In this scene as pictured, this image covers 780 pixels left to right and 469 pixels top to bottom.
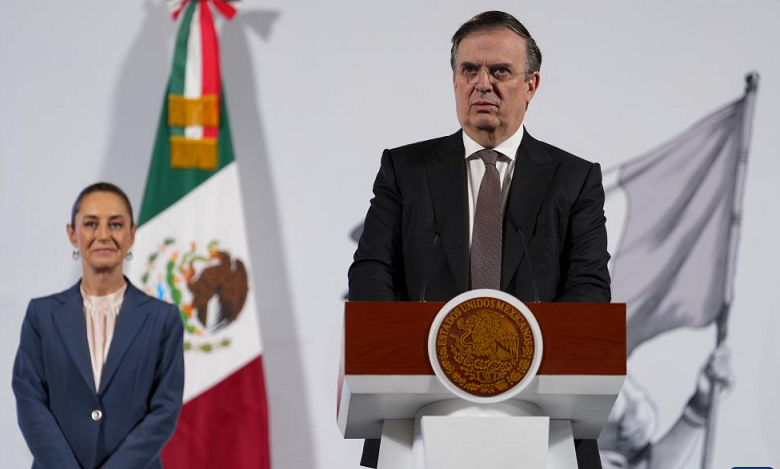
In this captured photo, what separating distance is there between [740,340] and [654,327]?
40 cm

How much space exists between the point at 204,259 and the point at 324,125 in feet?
2.71

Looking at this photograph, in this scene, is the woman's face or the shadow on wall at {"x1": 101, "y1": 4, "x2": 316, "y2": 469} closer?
the woman's face

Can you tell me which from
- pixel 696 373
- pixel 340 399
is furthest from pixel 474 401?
pixel 696 373

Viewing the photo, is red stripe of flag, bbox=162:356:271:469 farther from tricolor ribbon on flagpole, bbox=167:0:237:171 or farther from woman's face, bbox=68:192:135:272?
woman's face, bbox=68:192:135:272

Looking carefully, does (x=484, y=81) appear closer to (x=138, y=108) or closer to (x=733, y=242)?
(x=138, y=108)

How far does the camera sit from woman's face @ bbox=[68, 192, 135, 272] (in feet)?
11.8

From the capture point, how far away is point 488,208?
7.43ft

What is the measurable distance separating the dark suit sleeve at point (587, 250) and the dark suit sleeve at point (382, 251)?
1.20 feet

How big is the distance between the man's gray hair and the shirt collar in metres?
0.14

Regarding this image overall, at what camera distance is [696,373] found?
4.91 meters

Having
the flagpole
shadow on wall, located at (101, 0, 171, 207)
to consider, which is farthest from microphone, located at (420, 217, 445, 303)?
the flagpole

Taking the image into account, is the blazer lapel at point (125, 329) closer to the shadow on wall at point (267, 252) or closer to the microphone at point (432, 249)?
the shadow on wall at point (267, 252)

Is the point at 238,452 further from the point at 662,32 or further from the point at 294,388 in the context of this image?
the point at 662,32

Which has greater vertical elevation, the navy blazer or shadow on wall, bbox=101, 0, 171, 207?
shadow on wall, bbox=101, 0, 171, 207
